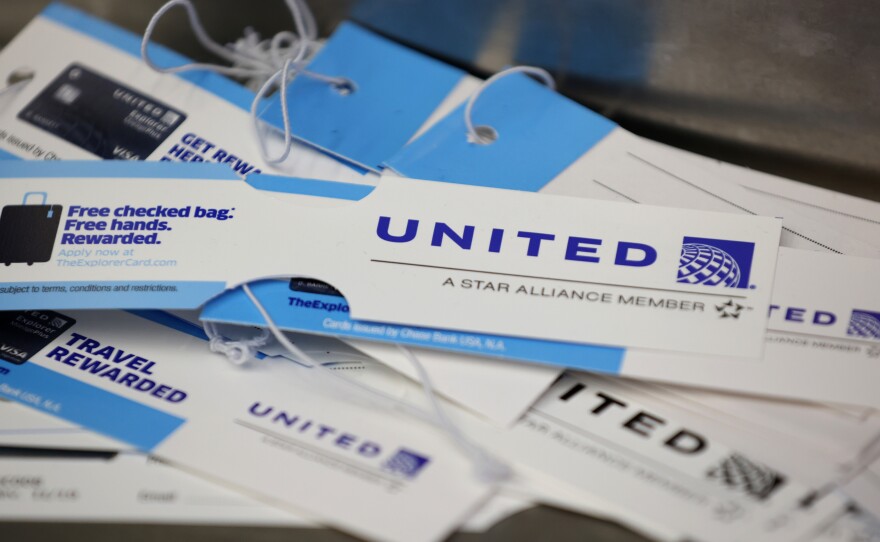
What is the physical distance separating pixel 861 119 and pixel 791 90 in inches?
2.7

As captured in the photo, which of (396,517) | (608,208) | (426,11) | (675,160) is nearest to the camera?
(396,517)

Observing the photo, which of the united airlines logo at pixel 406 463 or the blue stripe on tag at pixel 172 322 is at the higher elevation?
the blue stripe on tag at pixel 172 322

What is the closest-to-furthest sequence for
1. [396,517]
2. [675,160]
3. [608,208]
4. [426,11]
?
[396,517] < [608,208] < [675,160] < [426,11]

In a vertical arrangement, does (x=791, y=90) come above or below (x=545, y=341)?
above

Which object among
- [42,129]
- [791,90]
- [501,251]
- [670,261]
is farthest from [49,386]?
[791,90]

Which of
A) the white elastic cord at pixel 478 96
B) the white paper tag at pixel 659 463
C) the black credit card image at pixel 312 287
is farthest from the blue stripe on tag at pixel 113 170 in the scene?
the white paper tag at pixel 659 463

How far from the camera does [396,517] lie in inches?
27.5

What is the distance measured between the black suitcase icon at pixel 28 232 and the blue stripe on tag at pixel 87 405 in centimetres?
9

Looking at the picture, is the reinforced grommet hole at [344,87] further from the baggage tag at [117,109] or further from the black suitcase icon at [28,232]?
the black suitcase icon at [28,232]

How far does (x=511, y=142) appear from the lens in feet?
3.01

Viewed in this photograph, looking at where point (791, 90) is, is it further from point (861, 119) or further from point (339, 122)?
point (339, 122)

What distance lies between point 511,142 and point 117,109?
391 mm

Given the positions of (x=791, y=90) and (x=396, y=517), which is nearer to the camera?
(x=396, y=517)

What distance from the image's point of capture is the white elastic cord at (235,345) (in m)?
0.80
